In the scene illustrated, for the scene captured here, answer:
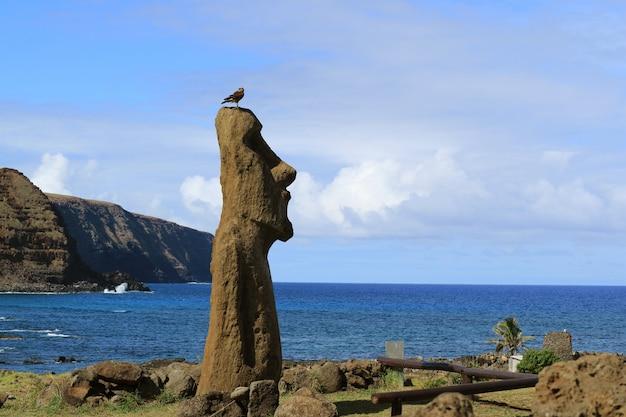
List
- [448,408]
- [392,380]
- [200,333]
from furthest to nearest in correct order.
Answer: [200,333] < [392,380] < [448,408]

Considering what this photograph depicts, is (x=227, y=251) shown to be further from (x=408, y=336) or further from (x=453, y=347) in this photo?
(x=408, y=336)

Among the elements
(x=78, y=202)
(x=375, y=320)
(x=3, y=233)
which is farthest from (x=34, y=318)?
(x=78, y=202)

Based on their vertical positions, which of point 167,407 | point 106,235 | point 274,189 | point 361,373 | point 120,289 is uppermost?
point 106,235

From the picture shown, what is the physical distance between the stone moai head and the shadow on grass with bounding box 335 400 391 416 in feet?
10.3

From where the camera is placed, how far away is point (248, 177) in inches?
619

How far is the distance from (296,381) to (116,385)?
3502mm

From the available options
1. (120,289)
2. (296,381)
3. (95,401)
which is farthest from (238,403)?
(120,289)

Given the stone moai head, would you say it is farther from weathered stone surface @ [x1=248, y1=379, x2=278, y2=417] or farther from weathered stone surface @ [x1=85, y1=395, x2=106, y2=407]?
weathered stone surface @ [x1=85, y1=395, x2=106, y2=407]

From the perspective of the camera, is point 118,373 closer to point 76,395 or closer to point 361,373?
point 76,395

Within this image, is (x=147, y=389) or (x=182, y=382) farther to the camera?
(x=182, y=382)

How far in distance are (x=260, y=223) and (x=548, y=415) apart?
6.92 m

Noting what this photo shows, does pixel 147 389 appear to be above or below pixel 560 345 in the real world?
below

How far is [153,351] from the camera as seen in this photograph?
5169 centimetres

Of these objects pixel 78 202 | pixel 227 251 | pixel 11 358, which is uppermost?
pixel 78 202
